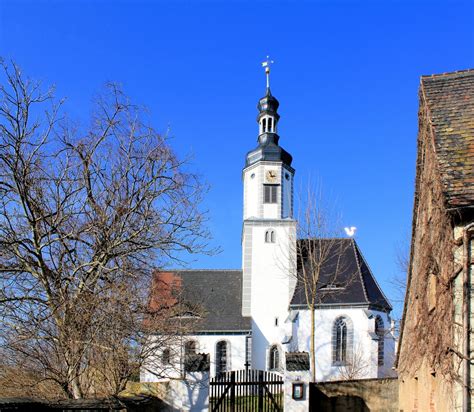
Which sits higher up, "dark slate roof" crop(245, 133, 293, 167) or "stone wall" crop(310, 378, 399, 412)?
"dark slate roof" crop(245, 133, 293, 167)

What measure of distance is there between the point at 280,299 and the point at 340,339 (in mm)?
4189

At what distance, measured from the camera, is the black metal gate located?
15.5 m

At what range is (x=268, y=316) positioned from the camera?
105 ft

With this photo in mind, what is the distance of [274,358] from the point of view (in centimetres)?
3159

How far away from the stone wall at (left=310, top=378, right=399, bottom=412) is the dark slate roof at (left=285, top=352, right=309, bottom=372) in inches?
61.5

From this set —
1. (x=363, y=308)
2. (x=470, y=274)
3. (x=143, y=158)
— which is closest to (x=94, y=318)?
(x=143, y=158)

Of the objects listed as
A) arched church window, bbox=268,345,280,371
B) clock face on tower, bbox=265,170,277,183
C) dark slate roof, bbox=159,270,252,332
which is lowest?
arched church window, bbox=268,345,280,371

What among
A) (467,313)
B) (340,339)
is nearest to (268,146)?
(340,339)

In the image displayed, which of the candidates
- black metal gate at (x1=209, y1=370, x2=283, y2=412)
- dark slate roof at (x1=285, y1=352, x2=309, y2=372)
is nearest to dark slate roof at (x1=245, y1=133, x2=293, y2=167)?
black metal gate at (x1=209, y1=370, x2=283, y2=412)

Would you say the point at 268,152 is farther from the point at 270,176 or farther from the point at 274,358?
the point at 274,358

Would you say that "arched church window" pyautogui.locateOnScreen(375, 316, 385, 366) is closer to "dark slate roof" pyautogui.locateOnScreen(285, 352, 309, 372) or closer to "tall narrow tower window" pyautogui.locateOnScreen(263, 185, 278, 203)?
"tall narrow tower window" pyautogui.locateOnScreen(263, 185, 278, 203)

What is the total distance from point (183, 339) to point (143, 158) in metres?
5.29

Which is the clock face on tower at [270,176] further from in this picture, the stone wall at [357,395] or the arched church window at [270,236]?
the stone wall at [357,395]

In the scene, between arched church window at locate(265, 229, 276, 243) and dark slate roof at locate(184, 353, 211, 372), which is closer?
dark slate roof at locate(184, 353, 211, 372)
